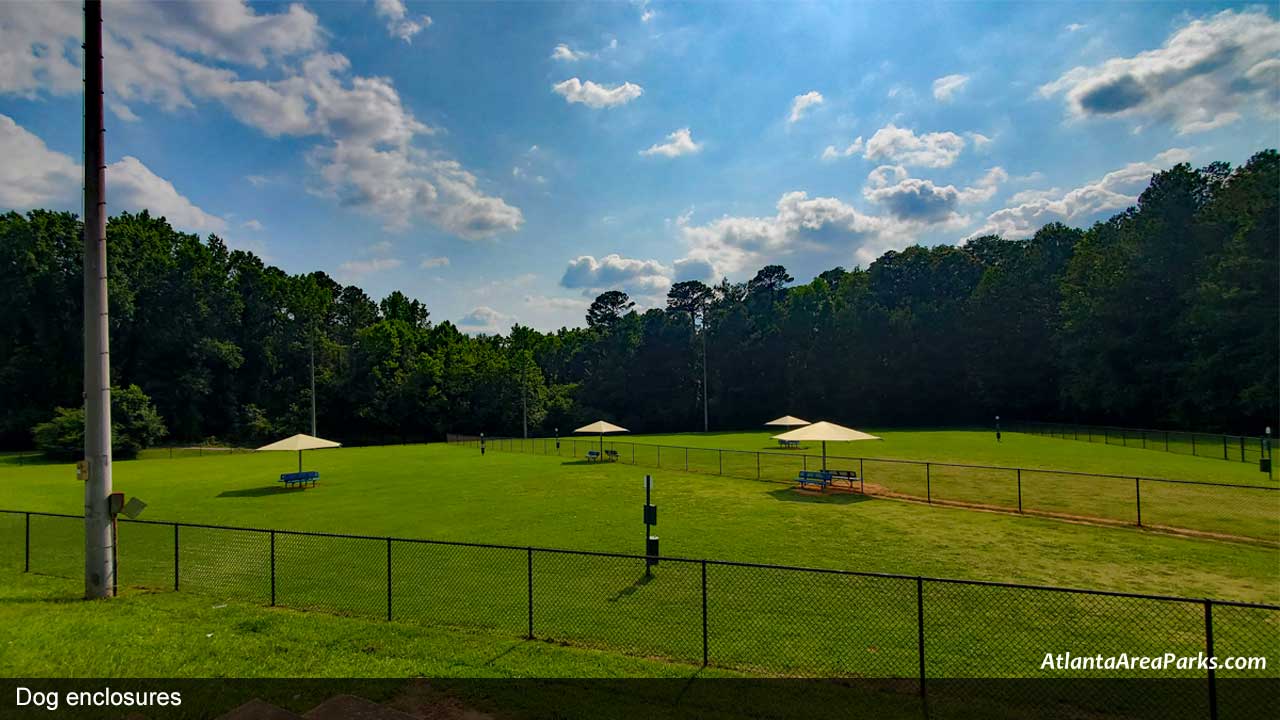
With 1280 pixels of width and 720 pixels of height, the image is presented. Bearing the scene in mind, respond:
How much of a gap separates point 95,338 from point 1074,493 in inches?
1070

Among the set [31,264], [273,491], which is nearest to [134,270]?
[31,264]

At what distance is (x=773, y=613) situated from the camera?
955 centimetres

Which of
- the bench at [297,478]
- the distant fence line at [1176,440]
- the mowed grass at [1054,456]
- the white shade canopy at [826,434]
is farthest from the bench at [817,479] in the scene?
the bench at [297,478]

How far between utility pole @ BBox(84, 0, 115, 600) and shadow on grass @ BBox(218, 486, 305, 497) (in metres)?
13.9

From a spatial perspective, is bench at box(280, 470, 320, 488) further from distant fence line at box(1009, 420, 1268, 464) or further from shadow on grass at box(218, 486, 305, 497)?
distant fence line at box(1009, 420, 1268, 464)

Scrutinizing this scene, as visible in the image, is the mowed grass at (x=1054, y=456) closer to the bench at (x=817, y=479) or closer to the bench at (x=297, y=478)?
the bench at (x=817, y=479)

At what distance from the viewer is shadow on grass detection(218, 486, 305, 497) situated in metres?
23.7

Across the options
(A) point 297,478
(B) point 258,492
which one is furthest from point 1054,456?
(B) point 258,492

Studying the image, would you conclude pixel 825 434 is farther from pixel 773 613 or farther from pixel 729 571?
pixel 773 613

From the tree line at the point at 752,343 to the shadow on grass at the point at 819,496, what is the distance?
149 ft

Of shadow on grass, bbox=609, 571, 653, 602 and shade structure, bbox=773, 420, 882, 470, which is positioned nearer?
shadow on grass, bbox=609, 571, 653, 602

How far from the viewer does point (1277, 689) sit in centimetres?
683

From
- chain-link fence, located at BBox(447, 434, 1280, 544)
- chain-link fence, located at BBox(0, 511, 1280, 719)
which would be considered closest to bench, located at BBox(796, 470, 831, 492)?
chain-link fence, located at BBox(447, 434, 1280, 544)

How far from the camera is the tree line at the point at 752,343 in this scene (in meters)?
52.8
